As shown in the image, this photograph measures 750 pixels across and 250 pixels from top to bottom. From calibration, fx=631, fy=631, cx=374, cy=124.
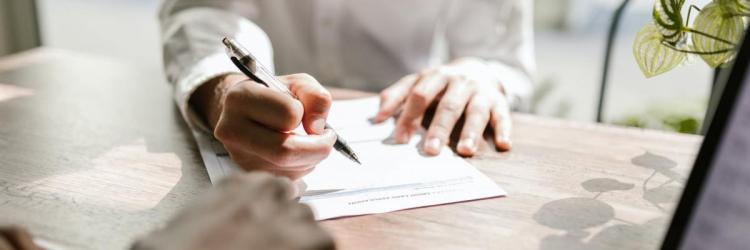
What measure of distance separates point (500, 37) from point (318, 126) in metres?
0.64

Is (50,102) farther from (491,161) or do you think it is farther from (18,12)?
(18,12)

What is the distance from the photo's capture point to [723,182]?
354mm

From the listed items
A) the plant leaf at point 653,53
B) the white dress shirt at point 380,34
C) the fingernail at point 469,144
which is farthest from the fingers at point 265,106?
the white dress shirt at point 380,34

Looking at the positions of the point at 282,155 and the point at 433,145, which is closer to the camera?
the point at 282,155

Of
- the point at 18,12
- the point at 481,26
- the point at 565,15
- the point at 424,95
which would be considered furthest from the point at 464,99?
the point at 565,15

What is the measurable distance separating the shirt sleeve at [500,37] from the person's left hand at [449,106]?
0.16 m

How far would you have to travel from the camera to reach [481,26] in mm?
1195

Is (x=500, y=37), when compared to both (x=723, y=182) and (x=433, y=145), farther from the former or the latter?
(x=723, y=182)

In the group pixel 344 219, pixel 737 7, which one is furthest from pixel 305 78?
pixel 737 7

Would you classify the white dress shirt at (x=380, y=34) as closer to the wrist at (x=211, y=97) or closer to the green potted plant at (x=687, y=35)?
the wrist at (x=211, y=97)

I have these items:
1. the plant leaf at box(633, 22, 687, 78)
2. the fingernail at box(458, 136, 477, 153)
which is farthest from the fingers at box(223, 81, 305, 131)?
the plant leaf at box(633, 22, 687, 78)

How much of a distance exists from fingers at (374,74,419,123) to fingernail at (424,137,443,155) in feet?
0.38

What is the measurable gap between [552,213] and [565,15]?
2.82 metres

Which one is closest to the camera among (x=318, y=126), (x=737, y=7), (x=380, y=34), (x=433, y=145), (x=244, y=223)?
(x=244, y=223)
